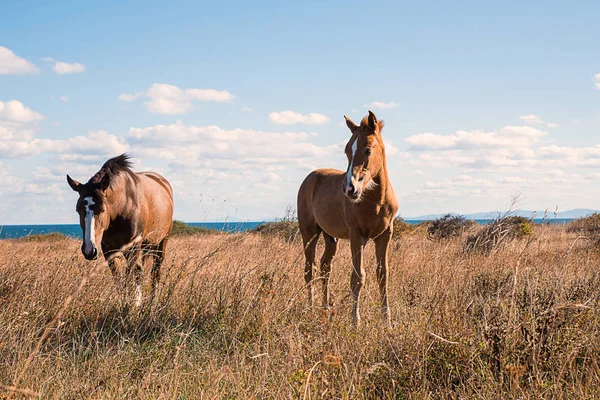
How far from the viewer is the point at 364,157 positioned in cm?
618

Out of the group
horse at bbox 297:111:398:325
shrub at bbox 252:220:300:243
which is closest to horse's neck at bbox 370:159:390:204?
horse at bbox 297:111:398:325

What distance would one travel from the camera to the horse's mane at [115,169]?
757 cm

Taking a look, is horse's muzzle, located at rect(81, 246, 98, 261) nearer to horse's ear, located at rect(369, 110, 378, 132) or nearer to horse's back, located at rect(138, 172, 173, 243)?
horse's back, located at rect(138, 172, 173, 243)

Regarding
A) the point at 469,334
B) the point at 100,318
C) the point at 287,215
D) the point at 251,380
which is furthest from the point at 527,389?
the point at 287,215

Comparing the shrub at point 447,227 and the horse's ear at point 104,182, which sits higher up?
the horse's ear at point 104,182

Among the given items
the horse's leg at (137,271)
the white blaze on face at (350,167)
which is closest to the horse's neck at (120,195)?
the horse's leg at (137,271)

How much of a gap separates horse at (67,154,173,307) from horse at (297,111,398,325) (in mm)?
2295

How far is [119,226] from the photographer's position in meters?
8.09

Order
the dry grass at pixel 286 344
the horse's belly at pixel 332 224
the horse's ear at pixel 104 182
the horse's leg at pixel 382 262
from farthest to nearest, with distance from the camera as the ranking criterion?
the horse's ear at pixel 104 182 → the horse's belly at pixel 332 224 → the horse's leg at pixel 382 262 → the dry grass at pixel 286 344

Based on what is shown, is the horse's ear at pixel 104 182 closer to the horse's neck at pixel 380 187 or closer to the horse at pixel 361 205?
the horse at pixel 361 205

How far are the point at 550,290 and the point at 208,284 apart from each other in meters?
3.59

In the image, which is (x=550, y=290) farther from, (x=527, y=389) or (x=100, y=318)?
(x=100, y=318)

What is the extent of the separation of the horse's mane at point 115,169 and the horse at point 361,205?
9.52 ft

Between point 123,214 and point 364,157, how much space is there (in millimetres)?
3807
